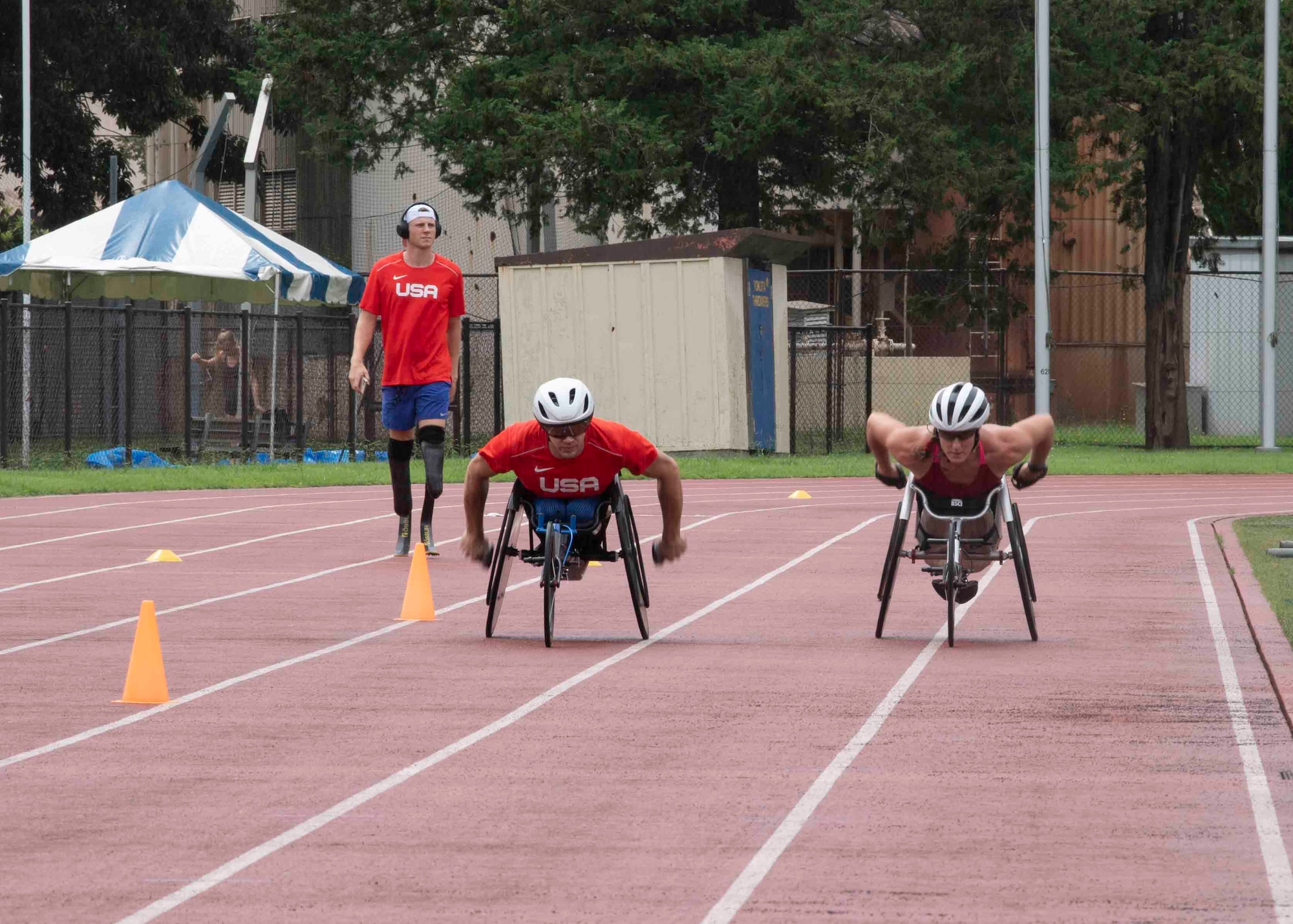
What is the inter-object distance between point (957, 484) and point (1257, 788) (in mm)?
3618

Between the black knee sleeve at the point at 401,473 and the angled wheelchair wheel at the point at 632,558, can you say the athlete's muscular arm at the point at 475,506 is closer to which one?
the angled wheelchair wheel at the point at 632,558

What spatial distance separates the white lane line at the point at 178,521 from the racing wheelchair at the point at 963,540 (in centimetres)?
702

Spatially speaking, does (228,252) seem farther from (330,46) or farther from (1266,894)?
(1266,894)

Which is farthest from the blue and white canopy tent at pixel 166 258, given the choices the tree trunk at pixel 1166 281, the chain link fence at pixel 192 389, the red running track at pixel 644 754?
the tree trunk at pixel 1166 281

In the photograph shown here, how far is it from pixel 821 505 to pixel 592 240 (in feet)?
74.3

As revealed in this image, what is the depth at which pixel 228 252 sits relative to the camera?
82.2 ft

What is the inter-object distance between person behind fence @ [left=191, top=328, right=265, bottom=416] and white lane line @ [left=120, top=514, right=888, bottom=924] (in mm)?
16549

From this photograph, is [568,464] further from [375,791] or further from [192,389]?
[192,389]

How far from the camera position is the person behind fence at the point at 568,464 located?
9.33 m

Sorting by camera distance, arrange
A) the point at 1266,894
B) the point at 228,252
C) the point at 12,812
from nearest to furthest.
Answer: the point at 1266,894 → the point at 12,812 → the point at 228,252

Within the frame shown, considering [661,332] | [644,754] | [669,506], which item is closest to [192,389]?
[661,332]

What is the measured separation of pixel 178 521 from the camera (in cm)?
1712

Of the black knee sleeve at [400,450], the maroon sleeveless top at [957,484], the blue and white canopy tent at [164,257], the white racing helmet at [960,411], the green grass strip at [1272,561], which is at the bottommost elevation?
the green grass strip at [1272,561]

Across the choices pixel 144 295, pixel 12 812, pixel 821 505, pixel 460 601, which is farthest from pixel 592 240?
pixel 12 812
